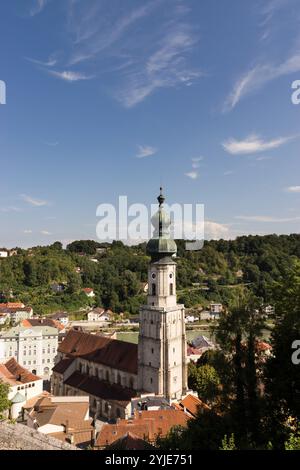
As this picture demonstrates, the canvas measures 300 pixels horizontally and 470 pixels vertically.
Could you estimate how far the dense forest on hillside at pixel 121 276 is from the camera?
88.1 meters

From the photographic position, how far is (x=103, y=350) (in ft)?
112

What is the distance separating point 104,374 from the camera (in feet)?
109

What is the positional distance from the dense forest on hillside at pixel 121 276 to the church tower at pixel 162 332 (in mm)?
48363

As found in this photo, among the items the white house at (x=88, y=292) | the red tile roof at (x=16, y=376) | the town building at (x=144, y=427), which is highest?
the white house at (x=88, y=292)

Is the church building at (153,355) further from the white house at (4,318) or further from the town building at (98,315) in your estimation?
the town building at (98,315)

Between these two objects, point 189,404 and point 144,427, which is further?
point 189,404

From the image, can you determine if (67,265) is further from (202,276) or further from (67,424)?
(67,424)

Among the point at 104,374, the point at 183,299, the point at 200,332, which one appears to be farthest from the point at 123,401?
the point at 183,299

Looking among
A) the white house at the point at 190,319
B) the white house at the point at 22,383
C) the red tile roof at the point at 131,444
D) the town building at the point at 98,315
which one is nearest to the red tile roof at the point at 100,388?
the white house at the point at 22,383

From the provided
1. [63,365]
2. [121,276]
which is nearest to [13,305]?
[121,276]

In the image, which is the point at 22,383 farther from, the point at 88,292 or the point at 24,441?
the point at 88,292

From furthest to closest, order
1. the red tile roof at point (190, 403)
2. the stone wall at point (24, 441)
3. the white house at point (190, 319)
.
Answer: the white house at point (190, 319) → the red tile roof at point (190, 403) → the stone wall at point (24, 441)

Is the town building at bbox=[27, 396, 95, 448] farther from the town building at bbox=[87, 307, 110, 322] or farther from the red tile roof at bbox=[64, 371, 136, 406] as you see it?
the town building at bbox=[87, 307, 110, 322]

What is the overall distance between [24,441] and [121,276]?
82350mm
